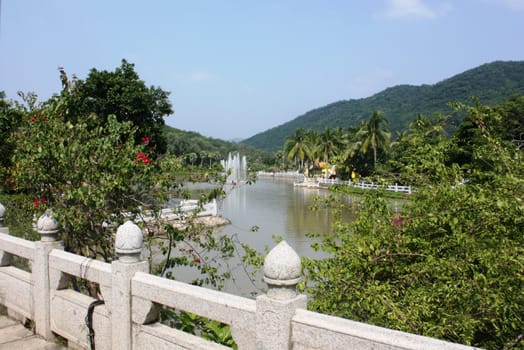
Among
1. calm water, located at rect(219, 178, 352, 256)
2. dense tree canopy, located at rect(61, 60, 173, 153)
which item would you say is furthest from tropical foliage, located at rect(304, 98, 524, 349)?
dense tree canopy, located at rect(61, 60, 173, 153)

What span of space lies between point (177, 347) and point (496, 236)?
272 centimetres

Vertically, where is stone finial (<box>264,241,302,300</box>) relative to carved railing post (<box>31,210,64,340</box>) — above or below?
above

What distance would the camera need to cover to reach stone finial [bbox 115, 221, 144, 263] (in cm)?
368

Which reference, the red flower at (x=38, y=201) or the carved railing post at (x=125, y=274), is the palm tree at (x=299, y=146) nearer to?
the red flower at (x=38, y=201)

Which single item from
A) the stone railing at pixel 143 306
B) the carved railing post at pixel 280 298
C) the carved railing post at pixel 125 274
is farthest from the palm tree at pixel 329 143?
the carved railing post at pixel 280 298

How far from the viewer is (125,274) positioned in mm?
3707

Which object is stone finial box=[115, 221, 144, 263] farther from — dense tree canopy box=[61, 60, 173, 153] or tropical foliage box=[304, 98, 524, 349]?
dense tree canopy box=[61, 60, 173, 153]

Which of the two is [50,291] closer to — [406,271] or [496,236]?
[406,271]

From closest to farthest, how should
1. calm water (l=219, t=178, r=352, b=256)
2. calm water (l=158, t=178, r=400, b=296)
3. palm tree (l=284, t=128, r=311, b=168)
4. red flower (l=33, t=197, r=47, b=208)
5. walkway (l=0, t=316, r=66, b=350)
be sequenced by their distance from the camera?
walkway (l=0, t=316, r=66, b=350)
red flower (l=33, t=197, r=47, b=208)
calm water (l=158, t=178, r=400, b=296)
calm water (l=219, t=178, r=352, b=256)
palm tree (l=284, t=128, r=311, b=168)

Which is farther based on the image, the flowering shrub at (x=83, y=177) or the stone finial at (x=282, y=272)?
the flowering shrub at (x=83, y=177)

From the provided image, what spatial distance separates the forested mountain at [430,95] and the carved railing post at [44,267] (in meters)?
72.8

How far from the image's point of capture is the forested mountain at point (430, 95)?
99.3 m

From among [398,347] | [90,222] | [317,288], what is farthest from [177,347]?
[90,222]

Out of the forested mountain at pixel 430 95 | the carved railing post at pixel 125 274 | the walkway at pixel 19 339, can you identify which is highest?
the forested mountain at pixel 430 95
